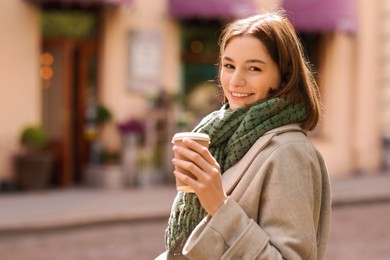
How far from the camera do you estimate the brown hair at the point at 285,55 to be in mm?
2207

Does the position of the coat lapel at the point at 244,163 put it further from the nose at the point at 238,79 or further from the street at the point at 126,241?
the street at the point at 126,241

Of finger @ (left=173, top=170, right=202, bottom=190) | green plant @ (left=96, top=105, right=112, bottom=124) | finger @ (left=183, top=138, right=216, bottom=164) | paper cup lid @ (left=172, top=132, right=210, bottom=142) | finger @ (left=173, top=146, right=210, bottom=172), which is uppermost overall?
paper cup lid @ (left=172, top=132, right=210, bottom=142)

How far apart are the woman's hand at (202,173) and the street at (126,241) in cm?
641

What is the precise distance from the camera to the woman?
205cm

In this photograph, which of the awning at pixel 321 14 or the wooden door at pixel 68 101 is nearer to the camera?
the wooden door at pixel 68 101

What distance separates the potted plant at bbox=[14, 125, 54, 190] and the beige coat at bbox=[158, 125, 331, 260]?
1172 centimetres

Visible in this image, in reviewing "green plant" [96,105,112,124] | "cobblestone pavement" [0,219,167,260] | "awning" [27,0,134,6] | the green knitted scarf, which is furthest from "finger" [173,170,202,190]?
"green plant" [96,105,112,124]

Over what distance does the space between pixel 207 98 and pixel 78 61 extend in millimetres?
2636

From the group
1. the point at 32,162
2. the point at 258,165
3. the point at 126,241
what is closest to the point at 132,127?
the point at 32,162

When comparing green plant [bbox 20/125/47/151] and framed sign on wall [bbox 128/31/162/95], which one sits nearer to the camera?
green plant [bbox 20/125/47/151]

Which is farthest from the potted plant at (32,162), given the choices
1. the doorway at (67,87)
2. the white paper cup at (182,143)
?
the white paper cup at (182,143)

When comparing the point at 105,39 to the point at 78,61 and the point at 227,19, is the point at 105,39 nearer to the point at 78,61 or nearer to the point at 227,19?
the point at 78,61

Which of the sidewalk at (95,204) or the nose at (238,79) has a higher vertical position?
the nose at (238,79)

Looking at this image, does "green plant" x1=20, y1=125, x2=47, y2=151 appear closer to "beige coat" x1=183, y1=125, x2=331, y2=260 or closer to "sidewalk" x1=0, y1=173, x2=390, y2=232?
"sidewalk" x1=0, y1=173, x2=390, y2=232
